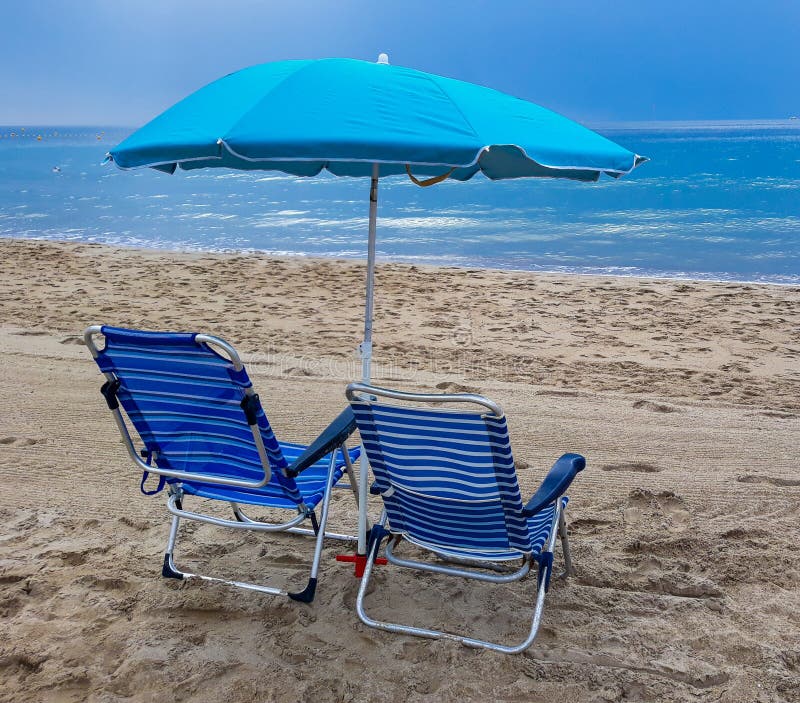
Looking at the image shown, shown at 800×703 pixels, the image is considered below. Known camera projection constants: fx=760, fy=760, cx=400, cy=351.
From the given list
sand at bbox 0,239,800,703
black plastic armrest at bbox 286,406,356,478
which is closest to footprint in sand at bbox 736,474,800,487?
sand at bbox 0,239,800,703

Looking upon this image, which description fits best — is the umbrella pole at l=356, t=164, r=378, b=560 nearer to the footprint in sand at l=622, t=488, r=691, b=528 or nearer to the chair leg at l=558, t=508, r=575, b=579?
the chair leg at l=558, t=508, r=575, b=579

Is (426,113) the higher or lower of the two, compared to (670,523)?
higher

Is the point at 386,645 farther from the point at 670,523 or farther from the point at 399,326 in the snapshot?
the point at 399,326

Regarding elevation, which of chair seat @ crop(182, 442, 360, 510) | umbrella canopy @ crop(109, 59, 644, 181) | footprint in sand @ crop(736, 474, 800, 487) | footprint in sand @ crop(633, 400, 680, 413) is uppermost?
umbrella canopy @ crop(109, 59, 644, 181)

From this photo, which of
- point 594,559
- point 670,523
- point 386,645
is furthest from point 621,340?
point 386,645

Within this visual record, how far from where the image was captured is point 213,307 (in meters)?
8.62

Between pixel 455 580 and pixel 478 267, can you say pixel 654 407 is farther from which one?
pixel 478 267

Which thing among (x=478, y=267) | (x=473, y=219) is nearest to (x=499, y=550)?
(x=478, y=267)

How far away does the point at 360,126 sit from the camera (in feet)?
7.47

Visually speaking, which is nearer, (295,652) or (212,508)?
(295,652)

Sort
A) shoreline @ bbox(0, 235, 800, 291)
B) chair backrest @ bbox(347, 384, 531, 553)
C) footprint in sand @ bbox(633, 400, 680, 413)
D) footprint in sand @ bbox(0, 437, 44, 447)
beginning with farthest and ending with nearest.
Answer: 1. shoreline @ bbox(0, 235, 800, 291)
2. footprint in sand @ bbox(633, 400, 680, 413)
3. footprint in sand @ bbox(0, 437, 44, 447)
4. chair backrest @ bbox(347, 384, 531, 553)

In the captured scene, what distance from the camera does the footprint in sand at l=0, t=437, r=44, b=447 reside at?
15.0 feet

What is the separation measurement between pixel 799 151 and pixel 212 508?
5030cm

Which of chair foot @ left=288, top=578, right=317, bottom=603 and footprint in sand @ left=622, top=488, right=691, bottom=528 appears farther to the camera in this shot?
footprint in sand @ left=622, top=488, right=691, bottom=528
